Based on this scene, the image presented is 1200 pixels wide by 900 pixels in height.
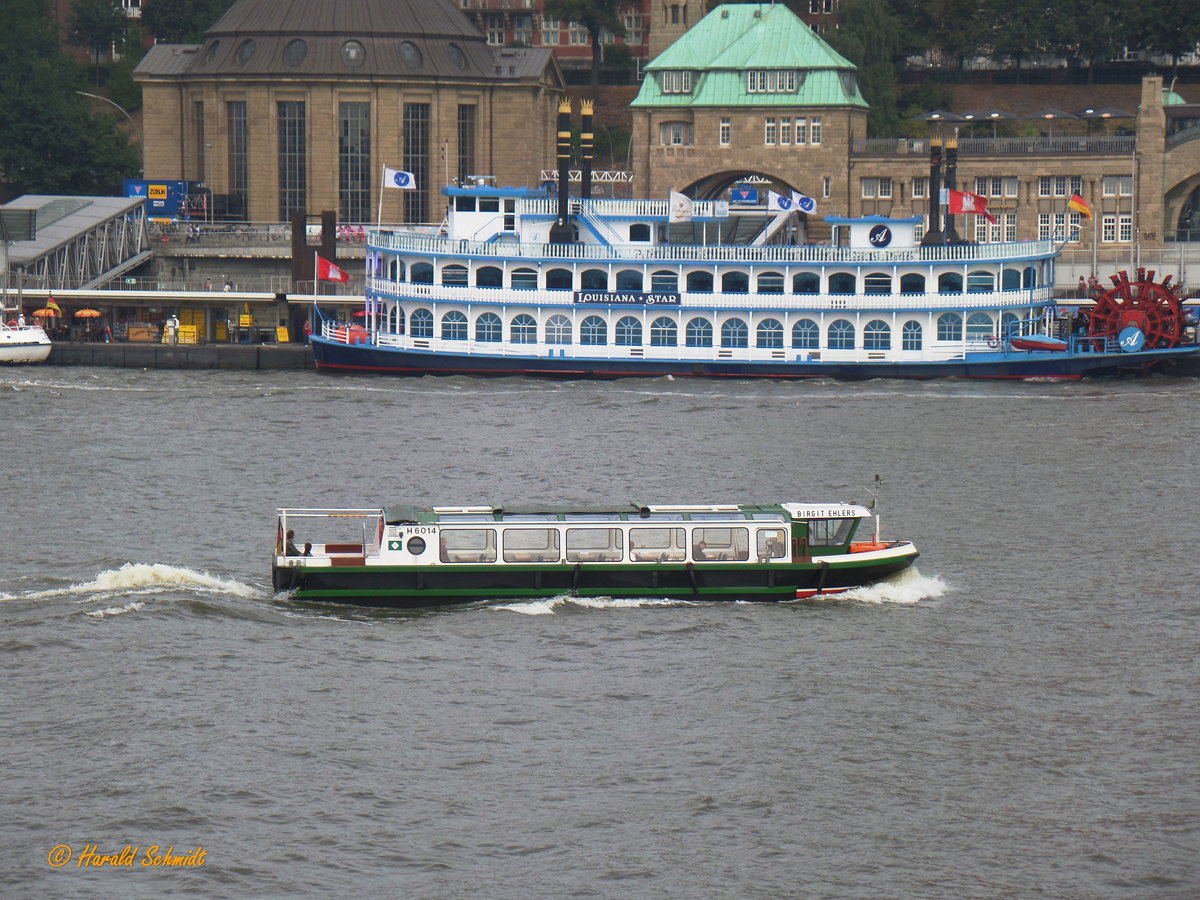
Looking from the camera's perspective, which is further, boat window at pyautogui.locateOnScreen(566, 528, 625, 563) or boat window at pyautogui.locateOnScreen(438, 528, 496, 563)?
boat window at pyautogui.locateOnScreen(566, 528, 625, 563)

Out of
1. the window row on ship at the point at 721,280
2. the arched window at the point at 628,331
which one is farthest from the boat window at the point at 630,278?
the arched window at the point at 628,331

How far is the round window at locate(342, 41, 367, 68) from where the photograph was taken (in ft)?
413

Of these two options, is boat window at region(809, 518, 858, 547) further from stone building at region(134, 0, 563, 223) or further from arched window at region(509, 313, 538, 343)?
stone building at region(134, 0, 563, 223)

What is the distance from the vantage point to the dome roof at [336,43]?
125812mm

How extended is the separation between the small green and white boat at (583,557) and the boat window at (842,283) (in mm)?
47399

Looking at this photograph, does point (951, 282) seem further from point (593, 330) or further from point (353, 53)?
point (353, 53)

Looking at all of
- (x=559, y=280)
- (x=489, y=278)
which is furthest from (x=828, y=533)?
(x=489, y=278)

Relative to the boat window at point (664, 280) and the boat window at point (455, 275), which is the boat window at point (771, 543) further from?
the boat window at point (455, 275)

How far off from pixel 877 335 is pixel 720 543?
158 ft

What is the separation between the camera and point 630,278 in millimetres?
94625

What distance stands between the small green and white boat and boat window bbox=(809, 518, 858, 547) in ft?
0.07

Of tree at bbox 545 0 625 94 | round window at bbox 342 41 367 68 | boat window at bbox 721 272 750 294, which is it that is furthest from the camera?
tree at bbox 545 0 625 94

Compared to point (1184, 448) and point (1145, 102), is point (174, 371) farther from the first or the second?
point (1145, 102)

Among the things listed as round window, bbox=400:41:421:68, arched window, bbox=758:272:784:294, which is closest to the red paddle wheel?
arched window, bbox=758:272:784:294
